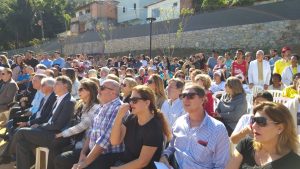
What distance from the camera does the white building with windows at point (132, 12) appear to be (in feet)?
175

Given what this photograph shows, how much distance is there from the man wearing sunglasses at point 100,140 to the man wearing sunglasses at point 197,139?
2.75 feet

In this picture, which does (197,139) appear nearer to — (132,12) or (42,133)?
(42,133)

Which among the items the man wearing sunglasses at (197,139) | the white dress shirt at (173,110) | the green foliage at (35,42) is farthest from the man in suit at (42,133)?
the green foliage at (35,42)

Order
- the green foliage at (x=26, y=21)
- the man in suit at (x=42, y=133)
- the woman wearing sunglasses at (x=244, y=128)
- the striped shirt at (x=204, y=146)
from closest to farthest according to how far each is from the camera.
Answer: the striped shirt at (x=204, y=146) → the woman wearing sunglasses at (x=244, y=128) → the man in suit at (x=42, y=133) → the green foliage at (x=26, y=21)

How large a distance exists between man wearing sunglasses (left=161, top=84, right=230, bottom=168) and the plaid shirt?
821mm

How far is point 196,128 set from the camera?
337cm

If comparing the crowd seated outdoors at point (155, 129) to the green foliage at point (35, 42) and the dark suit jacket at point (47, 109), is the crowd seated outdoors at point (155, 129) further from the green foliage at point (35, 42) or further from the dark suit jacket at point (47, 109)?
the green foliage at point (35, 42)

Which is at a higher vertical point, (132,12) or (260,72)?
(132,12)

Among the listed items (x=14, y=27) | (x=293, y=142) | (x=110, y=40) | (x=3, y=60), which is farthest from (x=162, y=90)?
Answer: (x=14, y=27)

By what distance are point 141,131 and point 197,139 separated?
0.60 metres

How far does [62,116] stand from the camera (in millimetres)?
5020

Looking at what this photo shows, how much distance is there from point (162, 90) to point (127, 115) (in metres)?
1.43

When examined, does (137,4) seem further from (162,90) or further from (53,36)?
(162,90)

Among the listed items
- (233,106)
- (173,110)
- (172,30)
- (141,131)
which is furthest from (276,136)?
(172,30)
